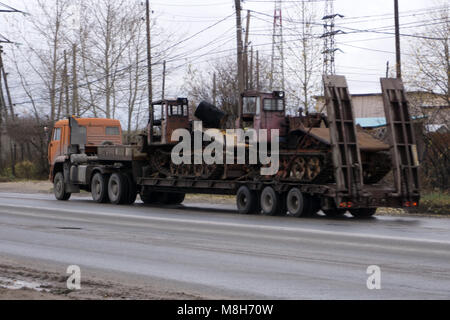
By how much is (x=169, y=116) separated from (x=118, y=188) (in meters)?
3.60

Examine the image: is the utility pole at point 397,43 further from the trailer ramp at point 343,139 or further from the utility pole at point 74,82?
the utility pole at point 74,82

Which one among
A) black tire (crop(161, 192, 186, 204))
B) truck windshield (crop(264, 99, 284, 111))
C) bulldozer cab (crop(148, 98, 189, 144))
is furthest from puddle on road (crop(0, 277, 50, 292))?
black tire (crop(161, 192, 186, 204))

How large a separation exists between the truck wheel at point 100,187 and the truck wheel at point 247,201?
24.0ft

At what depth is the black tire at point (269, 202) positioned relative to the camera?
2105 cm

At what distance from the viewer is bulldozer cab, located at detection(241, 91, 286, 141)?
22.4 m

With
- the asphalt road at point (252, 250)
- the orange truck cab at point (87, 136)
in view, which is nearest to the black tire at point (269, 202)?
the asphalt road at point (252, 250)

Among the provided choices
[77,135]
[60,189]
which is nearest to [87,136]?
[77,135]

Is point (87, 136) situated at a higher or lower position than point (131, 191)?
higher

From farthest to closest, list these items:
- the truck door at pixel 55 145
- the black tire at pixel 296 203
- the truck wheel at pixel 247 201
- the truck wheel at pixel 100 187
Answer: the truck door at pixel 55 145 → the truck wheel at pixel 100 187 → the truck wheel at pixel 247 201 → the black tire at pixel 296 203

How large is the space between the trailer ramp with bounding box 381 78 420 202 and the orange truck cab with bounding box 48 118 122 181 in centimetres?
1279

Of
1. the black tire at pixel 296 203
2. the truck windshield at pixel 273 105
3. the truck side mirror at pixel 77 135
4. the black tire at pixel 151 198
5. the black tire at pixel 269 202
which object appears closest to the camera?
the black tire at pixel 296 203

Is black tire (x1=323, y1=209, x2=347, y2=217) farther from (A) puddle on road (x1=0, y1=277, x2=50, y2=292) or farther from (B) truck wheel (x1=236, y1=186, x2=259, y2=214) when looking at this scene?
(A) puddle on road (x1=0, y1=277, x2=50, y2=292)

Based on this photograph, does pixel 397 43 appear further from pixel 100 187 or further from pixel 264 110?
pixel 100 187

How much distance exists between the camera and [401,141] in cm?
2041
